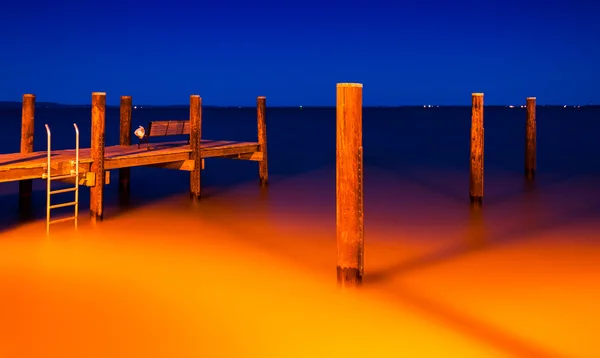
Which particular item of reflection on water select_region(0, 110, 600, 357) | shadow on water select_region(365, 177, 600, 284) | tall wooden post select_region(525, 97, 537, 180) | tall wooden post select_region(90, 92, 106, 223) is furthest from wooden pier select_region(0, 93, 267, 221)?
tall wooden post select_region(525, 97, 537, 180)

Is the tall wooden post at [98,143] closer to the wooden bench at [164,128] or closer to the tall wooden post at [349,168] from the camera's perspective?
the wooden bench at [164,128]

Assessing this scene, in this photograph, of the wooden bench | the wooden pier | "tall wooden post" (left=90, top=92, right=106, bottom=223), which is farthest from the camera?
the wooden bench

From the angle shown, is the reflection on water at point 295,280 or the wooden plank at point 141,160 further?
the wooden plank at point 141,160

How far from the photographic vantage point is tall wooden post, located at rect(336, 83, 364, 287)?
25.1 ft

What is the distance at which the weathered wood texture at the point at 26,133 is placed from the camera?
13344 mm

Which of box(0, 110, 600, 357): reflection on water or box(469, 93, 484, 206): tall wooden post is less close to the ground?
box(469, 93, 484, 206): tall wooden post

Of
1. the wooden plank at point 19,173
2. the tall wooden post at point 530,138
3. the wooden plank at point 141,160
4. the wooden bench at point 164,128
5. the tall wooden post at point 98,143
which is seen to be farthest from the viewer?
the tall wooden post at point 530,138

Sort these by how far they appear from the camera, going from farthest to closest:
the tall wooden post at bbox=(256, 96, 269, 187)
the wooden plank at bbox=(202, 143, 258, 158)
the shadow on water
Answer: the tall wooden post at bbox=(256, 96, 269, 187), the wooden plank at bbox=(202, 143, 258, 158), the shadow on water

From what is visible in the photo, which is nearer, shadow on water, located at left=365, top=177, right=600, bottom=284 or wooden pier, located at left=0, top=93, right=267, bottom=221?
shadow on water, located at left=365, top=177, right=600, bottom=284

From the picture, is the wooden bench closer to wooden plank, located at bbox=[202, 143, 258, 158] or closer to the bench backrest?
the bench backrest

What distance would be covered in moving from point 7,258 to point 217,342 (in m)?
4.44

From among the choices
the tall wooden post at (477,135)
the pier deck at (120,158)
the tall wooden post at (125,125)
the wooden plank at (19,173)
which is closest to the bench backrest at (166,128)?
the pier deck at (120,158)

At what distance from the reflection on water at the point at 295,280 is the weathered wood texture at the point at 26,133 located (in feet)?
1.31

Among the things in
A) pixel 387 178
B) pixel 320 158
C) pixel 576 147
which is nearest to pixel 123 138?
pixel 387 178
